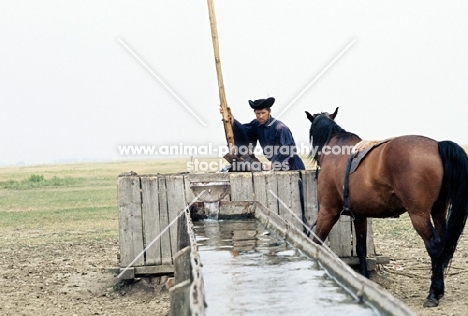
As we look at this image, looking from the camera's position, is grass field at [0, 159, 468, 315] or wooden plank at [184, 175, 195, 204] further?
wooden plank at [184, 175, 195, 204]

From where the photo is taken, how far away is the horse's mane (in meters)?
8.74

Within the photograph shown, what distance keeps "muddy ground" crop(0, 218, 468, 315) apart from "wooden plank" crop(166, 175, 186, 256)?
0.62 metres

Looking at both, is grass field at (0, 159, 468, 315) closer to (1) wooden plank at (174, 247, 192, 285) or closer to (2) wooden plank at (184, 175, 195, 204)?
(2) wooden plank at (184, 175, 195, 204)

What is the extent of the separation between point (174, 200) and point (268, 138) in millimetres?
1822

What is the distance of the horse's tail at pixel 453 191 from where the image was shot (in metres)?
6.90

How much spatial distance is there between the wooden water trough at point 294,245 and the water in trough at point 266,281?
0.06m

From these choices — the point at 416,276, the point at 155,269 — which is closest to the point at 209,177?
the point at 155,269

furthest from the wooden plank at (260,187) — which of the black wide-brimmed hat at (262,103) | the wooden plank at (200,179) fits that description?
the black wide-brimmed hat at (262,103)

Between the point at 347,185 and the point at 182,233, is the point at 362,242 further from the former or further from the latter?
the point at 182,233

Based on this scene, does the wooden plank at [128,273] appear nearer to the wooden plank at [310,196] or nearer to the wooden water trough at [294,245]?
the wooden water trough at [294,245]

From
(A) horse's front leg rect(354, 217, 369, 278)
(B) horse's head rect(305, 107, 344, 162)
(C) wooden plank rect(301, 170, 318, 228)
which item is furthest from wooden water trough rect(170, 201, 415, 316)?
(A) horse's front leg rect(354, 217, 369, 278)

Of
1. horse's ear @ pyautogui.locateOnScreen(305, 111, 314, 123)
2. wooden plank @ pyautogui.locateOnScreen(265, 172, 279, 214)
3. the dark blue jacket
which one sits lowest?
wooden plank @ pyautogui.locateOnScreen(265, 172, 279, 214)

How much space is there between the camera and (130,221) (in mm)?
8789

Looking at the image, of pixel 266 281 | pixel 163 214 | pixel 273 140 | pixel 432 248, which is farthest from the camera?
pixel 273 140
